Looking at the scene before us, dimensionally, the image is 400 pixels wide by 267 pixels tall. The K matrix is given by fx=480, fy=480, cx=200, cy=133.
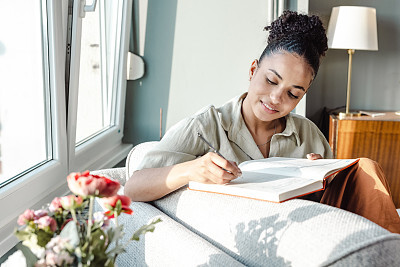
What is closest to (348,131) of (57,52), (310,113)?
(310,113)

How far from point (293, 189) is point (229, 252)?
186 millimetres

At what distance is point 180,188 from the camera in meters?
1.22

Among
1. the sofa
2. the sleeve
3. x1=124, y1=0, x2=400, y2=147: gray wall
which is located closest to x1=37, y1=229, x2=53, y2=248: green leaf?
the sofa

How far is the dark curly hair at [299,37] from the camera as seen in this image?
1447 millimetres

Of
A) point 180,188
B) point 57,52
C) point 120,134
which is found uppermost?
point 57,52

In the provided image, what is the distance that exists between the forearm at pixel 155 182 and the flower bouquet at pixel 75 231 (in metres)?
0.44

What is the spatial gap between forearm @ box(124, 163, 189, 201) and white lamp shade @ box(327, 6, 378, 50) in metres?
2.19

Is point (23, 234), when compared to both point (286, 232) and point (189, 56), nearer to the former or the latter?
point (286, 232)

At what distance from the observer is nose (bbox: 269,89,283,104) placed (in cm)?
146

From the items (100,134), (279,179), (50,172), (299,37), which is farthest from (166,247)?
(100,134)

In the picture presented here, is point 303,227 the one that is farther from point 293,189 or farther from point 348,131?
point 348,131

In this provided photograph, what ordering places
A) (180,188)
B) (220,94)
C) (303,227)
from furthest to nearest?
1. (220,94)
2. (180,188)
3. (303,227)

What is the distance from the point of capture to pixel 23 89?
170 centimetres

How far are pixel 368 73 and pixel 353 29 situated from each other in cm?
57
